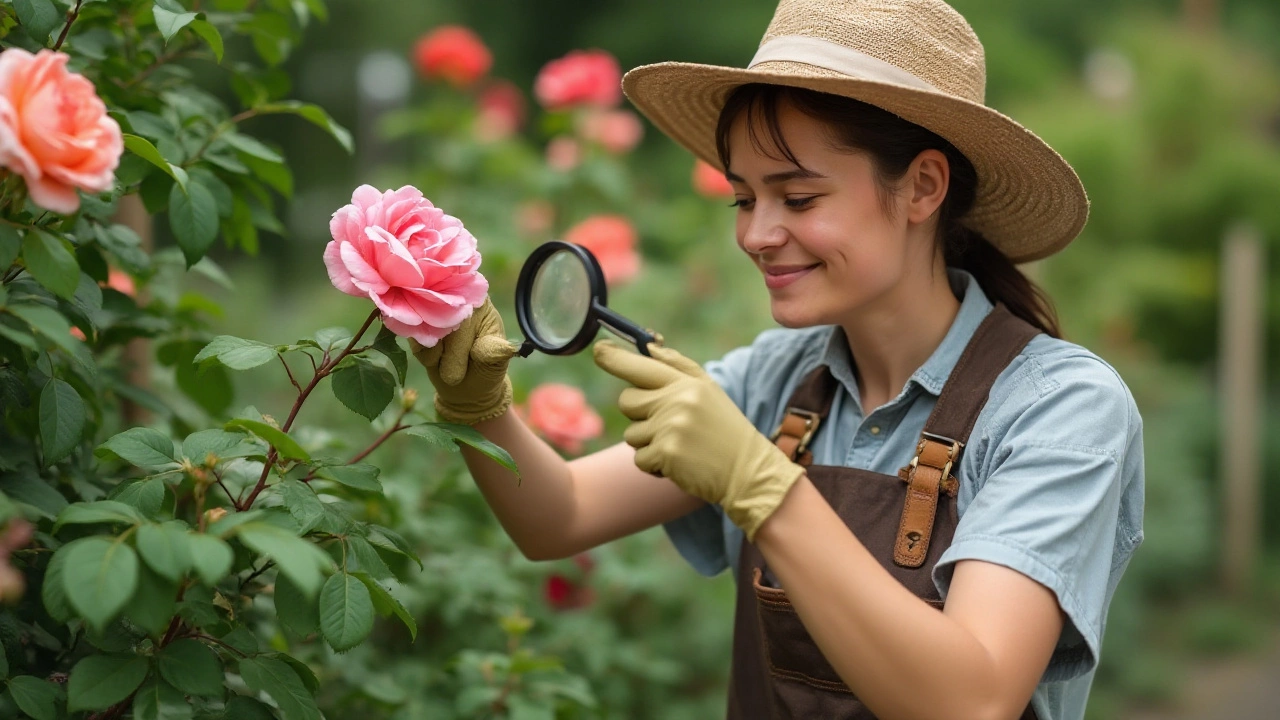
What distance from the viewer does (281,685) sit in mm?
1240

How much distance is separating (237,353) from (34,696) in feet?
1.31

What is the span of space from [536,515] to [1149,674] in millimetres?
3366

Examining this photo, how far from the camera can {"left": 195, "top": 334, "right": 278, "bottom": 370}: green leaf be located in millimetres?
1271

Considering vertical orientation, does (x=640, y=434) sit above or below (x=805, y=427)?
above

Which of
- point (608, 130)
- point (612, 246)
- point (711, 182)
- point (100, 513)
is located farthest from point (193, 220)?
point (608, 130)

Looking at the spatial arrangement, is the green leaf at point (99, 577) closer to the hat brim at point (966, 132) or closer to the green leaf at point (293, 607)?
the green leaf at point (293, 607)

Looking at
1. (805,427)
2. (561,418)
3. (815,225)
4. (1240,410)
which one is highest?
(815,225)

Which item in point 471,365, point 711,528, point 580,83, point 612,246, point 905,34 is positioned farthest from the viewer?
point 580,83

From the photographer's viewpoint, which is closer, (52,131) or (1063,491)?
(52,131)

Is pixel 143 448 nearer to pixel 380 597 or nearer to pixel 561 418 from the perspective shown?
pixel 380 597

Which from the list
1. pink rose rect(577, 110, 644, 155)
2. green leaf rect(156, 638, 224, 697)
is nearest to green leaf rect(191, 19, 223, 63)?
green leaf rect(156, 638, 224, 697)

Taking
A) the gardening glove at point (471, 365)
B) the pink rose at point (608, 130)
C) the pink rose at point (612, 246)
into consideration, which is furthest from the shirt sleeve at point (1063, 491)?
the pink rose at point (608, 130)

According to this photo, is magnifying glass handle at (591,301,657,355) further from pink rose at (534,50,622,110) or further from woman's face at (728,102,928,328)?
pink rose at (534,50,622,110)

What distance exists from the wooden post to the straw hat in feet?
14.0
